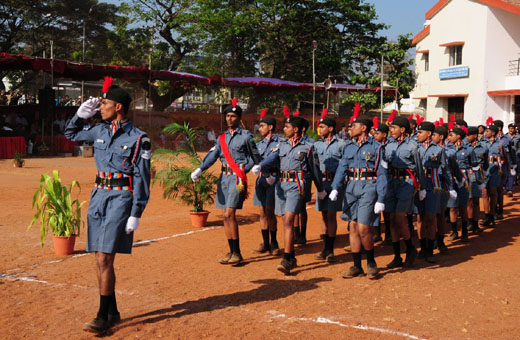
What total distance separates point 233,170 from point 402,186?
246cm

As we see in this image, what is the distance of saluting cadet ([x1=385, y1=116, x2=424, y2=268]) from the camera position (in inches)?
316

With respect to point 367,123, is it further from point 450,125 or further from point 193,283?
point 450,125

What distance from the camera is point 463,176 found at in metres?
10.5

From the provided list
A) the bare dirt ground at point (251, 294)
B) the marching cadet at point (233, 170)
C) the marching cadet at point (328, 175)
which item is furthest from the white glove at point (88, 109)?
the marching cadet at point (328, 175)

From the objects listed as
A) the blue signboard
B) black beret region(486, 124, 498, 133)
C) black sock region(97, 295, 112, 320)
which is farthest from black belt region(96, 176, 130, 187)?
the blue signboard

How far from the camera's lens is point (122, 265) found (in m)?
7.86

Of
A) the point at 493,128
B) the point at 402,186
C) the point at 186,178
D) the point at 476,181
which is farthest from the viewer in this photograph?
the point at 493,128

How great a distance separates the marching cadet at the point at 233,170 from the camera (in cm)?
793

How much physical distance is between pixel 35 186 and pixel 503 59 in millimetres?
24986

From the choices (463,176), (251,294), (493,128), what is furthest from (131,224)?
(493,128)

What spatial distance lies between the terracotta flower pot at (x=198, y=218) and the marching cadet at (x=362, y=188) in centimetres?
425

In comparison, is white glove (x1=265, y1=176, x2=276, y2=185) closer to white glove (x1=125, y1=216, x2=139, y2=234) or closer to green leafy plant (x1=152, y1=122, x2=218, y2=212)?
white glove (x1=125, y1=216, x2=139, y2=234)

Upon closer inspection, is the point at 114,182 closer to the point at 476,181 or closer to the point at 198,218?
the point at 198,218

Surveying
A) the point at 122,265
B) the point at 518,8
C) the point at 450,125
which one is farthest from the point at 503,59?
the point at 122,265
